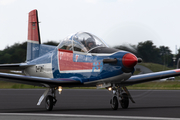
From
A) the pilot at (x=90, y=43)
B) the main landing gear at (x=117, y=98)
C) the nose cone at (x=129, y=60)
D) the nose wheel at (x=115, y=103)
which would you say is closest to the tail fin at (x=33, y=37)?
the pilot at (x=90, y=43)

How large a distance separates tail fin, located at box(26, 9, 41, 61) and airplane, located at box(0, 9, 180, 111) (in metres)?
1.87

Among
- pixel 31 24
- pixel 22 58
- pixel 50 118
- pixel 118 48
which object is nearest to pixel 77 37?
pixel 118 48

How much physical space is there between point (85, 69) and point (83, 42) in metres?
1.04

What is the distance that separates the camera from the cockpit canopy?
12.9m

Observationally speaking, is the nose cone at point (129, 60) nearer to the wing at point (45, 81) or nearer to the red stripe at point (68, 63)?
the red stripe at point (68, 63)

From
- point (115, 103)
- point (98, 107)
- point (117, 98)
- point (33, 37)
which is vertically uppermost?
point (33, 37)

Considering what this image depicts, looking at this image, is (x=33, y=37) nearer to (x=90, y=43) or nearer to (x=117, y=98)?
(x=90, y=43)

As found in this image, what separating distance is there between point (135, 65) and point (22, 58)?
42790mm

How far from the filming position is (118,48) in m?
12.2

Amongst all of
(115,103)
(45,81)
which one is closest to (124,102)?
(115,103)

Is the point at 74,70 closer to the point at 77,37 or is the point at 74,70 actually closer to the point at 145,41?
the point at 77,37

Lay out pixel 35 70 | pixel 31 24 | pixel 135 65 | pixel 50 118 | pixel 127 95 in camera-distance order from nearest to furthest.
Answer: pixel 50 118 < pixel 135 65 < pixel 127 95 < pixel 35 70 < pixel 31 24

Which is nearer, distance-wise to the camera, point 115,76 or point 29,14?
point 115,76

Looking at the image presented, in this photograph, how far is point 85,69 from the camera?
1298cm
